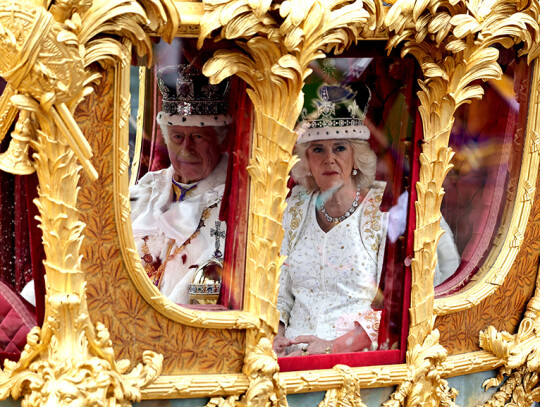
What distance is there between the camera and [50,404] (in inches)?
159

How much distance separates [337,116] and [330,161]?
162 millimetres

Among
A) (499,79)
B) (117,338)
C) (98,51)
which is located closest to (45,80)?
(98,51)

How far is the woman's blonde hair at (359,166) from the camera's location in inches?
186

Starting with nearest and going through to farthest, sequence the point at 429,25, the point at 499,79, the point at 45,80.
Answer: the point at 45,80 < the point at 429,25 < the point at 499,79

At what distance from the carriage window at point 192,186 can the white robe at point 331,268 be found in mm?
336

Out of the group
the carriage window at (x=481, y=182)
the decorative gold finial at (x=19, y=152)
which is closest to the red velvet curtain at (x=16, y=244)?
the decorative gold finial at (x=19, y=152)

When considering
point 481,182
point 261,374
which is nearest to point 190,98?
point 261,374

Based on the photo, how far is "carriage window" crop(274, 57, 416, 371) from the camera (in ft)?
15.4

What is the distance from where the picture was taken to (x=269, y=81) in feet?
14.1

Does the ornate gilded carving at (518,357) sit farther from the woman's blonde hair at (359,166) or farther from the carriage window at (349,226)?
the woman's blonde hair at (359,166)

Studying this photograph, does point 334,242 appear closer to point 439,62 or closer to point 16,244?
point 439,62

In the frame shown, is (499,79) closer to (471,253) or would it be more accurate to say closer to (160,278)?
(471,253)

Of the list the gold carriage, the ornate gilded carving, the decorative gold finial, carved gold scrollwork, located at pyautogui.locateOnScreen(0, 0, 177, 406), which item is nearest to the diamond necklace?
the gold carriage

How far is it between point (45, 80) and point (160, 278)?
95 cm
